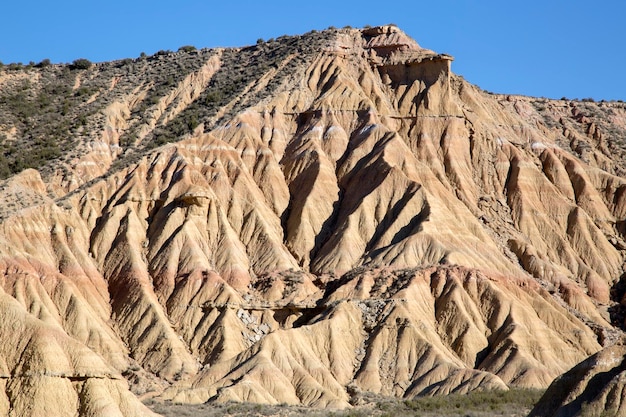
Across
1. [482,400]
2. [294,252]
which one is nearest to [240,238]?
[294,252]

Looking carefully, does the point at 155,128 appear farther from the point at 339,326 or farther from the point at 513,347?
the point at 513,347

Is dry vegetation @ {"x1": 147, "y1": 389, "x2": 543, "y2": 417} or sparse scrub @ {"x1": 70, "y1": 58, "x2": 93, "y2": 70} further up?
sparse scrub @ {"x1": 70, "y1": 58, "x2": 93, "y2": 70}

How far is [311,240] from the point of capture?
10406 centimetres

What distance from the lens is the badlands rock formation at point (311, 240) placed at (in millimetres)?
84875

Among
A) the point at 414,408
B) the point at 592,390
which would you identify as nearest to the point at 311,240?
the point at 414,408

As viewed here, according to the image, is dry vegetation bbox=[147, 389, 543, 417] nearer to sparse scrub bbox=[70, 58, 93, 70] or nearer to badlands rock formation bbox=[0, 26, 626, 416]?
badlands rock formation bbox=[0, 26, 626, 416]

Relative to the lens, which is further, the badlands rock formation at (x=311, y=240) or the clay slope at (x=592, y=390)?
the badlands rock formation at (x=311, y=240)

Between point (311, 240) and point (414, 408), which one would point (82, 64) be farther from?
point (414, 408)

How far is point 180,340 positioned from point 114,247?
475 inches

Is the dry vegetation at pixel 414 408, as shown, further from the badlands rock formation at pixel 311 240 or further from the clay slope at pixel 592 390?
the clay slope at pixel 592 390

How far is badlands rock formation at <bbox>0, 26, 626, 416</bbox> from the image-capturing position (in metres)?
84.9

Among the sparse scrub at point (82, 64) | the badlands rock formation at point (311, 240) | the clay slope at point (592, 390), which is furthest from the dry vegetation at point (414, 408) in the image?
the sparse scrub at point (82, 64)

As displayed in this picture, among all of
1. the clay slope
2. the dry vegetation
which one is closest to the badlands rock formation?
the dry vegetation

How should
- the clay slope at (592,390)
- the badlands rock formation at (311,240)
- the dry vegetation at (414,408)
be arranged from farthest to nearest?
1. the badlands rock formation at (311,240)
2. the dry vegetation at (414,408)
3. the clay slope at (592,390)
